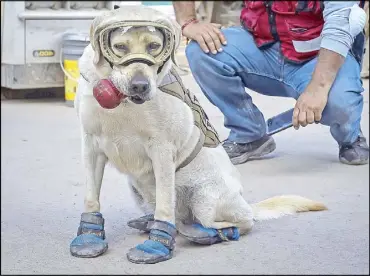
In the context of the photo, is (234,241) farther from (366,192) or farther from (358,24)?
(358,24)

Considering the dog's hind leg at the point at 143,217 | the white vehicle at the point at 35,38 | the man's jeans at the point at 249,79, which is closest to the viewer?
the dog's hind leg at the point at 143,217

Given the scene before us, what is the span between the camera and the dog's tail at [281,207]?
8.91ft

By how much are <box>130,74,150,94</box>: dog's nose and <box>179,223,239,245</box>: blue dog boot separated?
61 cm

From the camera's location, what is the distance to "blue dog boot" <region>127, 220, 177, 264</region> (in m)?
2.25

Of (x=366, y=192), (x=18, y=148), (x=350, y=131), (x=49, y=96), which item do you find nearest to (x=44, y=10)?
(x=49, y=96)

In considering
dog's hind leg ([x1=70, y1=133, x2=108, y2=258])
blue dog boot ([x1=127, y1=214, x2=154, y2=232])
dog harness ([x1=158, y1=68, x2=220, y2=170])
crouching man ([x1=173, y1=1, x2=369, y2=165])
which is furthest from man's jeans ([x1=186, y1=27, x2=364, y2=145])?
dog's hind leg ([x1=70, y1=133, x2=108, y2=258])

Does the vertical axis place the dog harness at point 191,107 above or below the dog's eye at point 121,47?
below

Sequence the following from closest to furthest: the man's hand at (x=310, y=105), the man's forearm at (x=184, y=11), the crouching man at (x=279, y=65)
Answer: the man's hand at (x=310, y=105)
the crouching man at (x=279, y=65)
the man's forearm at (x=184, y=11)

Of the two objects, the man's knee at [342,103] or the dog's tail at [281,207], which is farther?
the man's knee at [342,103]

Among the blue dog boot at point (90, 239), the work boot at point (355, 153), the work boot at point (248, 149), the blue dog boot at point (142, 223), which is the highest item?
the blue dog boot at point (90, 239)

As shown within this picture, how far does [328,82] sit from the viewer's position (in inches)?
132

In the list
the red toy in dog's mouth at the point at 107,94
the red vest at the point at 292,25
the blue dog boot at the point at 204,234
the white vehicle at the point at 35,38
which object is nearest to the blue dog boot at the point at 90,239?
the blue dog boot at the point at 204,234

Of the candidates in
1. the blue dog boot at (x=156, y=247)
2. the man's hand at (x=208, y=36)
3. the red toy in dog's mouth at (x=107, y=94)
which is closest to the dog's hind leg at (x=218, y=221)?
the blue dog boot at (x=156, y=247)

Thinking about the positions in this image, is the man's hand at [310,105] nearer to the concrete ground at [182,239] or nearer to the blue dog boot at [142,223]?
the concrete ground at [182,239]
